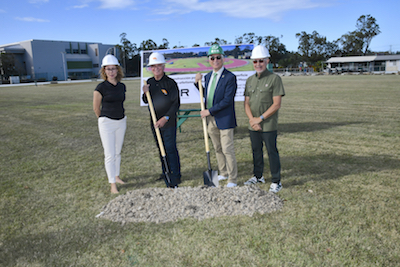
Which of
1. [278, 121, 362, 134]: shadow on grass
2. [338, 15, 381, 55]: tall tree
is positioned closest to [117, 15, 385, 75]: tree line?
[338, 15, 381, 55]: tall tree

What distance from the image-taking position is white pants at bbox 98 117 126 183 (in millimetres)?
5020

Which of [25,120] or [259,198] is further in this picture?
[25,120]

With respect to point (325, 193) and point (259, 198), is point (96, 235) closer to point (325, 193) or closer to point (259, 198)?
point (259, 198)

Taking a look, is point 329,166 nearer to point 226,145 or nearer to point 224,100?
→ point 226,145

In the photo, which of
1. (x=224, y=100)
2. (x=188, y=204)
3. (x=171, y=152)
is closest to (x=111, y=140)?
(x=171, y=152)

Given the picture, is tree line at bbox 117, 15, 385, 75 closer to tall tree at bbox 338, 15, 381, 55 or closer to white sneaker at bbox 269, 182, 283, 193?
tall tree at bbox 338, 15, 381, 55

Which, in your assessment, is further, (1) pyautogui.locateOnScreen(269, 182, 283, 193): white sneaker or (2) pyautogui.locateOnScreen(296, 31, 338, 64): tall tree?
(2) pyautogui.locateOnScreen(296, 31, 338, 64): tall tree

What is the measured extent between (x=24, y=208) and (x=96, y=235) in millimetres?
1678

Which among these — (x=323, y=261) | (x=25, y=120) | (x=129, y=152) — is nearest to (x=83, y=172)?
(x=129, y=152)

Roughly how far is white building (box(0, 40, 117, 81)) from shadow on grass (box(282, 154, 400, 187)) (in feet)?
249

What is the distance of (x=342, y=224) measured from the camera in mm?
3955

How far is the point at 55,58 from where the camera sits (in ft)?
270

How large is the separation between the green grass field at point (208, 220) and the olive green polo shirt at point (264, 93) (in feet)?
3.85

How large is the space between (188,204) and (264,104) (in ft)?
6.36
